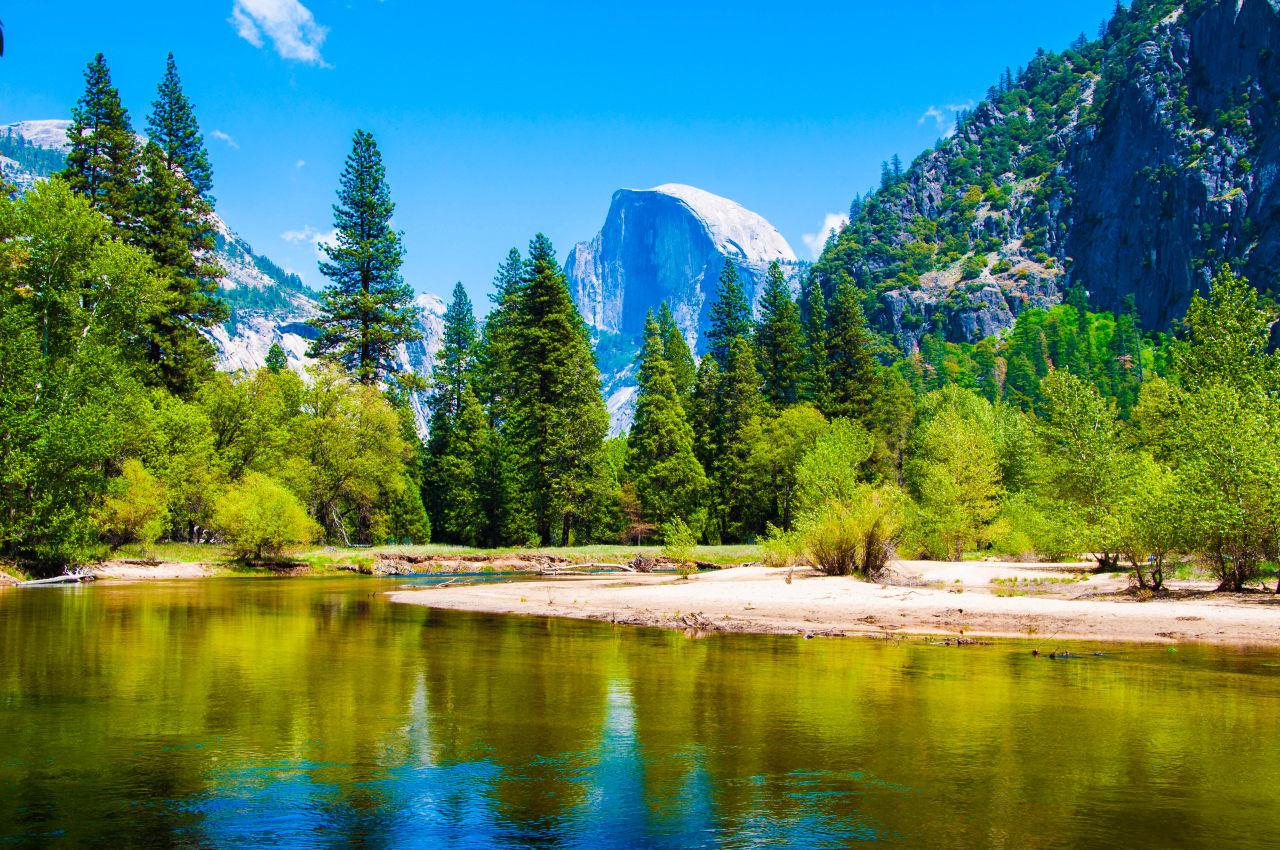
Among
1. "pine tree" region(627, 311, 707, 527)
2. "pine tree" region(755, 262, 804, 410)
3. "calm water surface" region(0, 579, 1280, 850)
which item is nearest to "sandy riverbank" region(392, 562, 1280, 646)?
"calm water surface" region(0, 579, 1280, 850)

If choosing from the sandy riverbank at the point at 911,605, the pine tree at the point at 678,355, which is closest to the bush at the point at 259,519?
the sandy riverbank at the point at 911,605

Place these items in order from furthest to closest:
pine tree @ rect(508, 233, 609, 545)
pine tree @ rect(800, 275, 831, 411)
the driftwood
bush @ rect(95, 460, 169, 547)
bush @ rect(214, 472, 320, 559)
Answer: pine tree @ rect(800, 275, 831, 411), pine tree @ rect(508, 233, 609, 545), bush @ rect(214, 472, 320, 559), bush @ rect(95, 460, 169, 547), the driftwood

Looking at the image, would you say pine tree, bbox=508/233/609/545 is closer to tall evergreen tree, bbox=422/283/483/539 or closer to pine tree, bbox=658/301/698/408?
tall evergreen tree, bbox=422/283/483/539

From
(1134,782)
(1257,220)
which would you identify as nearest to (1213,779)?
(1134,782)

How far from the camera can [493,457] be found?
59938 mm

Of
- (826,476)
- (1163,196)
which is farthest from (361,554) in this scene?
(1163,196)

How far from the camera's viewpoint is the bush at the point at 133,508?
33906mm

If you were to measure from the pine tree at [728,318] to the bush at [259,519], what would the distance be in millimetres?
40330

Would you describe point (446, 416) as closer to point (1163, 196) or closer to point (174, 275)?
point (174, 275)

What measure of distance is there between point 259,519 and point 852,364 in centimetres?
4772

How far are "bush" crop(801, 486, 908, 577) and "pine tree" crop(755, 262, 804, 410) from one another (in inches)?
1607

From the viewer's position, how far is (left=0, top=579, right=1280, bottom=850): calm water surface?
5.86m

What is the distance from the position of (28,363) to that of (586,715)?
27.8 metres

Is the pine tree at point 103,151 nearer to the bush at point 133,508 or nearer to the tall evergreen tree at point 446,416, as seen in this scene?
the bush at point 133,508
